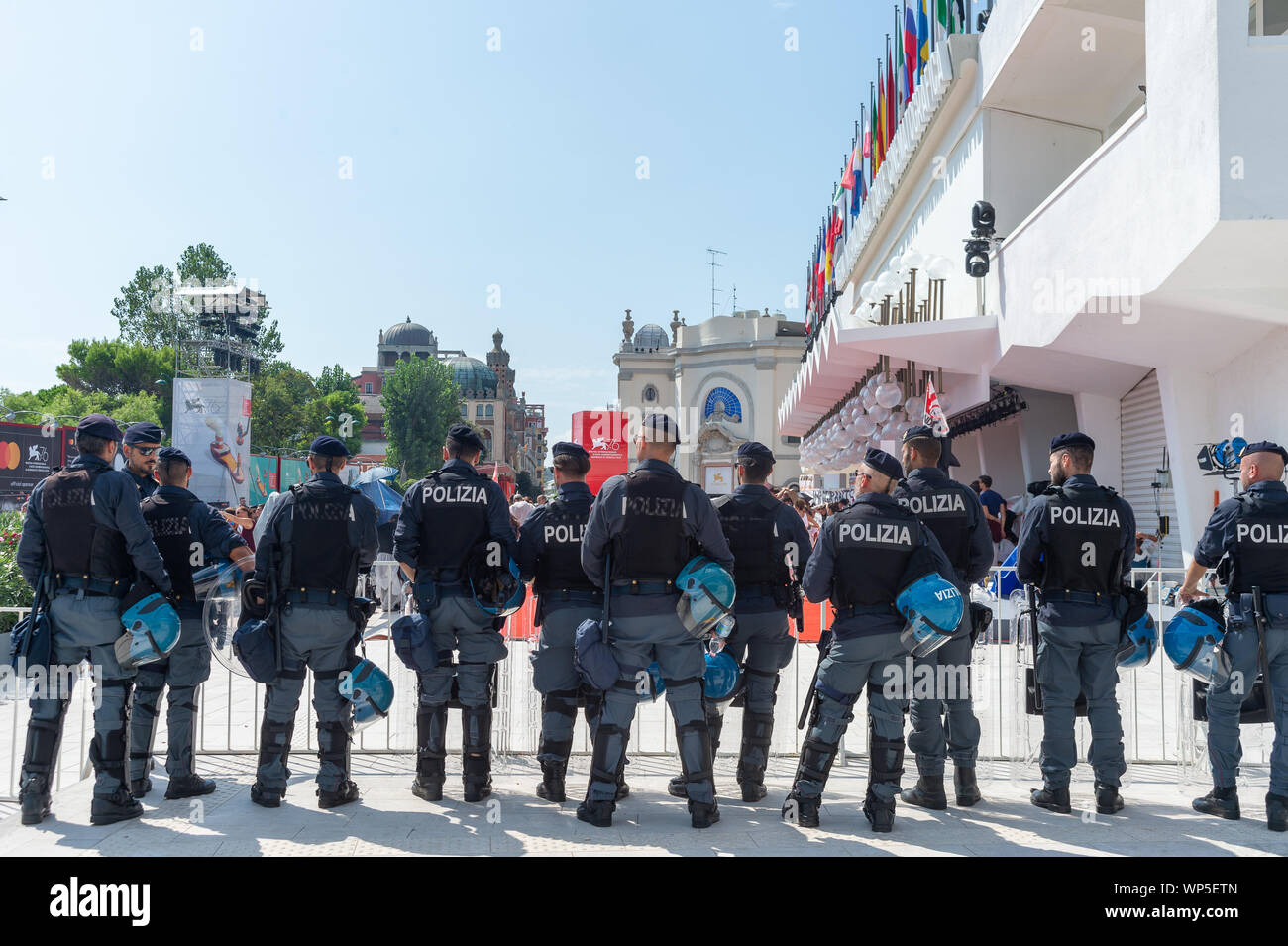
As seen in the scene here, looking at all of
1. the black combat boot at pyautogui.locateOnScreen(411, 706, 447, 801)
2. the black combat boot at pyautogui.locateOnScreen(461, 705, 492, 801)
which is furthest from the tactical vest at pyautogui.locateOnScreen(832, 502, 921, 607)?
the black combat boot at pyautogui.locateOnScreen(411, 706, 447, 801)

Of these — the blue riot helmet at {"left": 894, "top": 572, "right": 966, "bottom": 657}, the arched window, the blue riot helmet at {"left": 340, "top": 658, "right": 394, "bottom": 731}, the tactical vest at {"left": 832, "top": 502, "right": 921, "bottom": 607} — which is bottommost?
the blue riot helmet at {"left": 340, "top": 658, "right": 394, "bottom": 731}

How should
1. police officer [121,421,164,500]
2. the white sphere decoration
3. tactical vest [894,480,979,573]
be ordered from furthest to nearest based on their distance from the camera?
the white sphere decoration
police officer [121,421,164,500]
tactical vest [894,480,979,573]

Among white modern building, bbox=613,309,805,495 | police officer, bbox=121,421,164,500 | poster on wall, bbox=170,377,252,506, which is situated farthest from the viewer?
white modern building, bbox=613,309,805,495

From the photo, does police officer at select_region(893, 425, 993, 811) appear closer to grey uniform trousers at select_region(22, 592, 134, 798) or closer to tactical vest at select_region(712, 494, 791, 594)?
tactical vest at select_region(712, 494, 791, 594)

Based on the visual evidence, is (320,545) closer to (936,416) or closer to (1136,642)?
(1136,642)

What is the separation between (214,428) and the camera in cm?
3594

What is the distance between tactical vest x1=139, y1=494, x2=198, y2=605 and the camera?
19.8 feet

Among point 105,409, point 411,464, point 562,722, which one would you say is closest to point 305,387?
point 411,464

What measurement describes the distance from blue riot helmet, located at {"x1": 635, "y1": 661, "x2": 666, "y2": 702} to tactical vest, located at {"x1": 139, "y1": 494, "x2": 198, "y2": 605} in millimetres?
2838

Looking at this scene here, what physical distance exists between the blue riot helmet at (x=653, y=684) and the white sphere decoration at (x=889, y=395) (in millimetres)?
13005

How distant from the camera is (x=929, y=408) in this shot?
12680 mm

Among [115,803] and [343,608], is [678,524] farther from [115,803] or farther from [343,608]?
[115,803]
